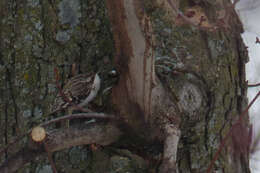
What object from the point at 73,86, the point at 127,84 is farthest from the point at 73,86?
the point at 127,84

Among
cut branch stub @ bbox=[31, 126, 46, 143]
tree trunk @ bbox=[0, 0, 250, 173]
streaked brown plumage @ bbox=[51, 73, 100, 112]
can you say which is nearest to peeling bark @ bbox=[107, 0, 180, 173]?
tree trunk @ bbox=[0, 0, 250, 173]

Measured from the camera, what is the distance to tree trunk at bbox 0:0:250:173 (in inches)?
60.4

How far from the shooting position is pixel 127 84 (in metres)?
1.47

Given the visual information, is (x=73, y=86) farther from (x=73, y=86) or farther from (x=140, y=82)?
(x=140, y=82)

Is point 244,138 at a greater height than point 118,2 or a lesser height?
lesser

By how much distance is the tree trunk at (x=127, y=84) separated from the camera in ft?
5.04

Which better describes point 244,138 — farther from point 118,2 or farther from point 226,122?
point 118,2

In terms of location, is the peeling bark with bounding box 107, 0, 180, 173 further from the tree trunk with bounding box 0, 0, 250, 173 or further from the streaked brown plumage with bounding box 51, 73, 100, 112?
the streaked brown plumage with bounding box 51, 73, 100, 112

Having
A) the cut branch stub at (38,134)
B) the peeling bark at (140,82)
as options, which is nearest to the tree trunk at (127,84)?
the peeling bark at (140,82)

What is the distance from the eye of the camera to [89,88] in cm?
172

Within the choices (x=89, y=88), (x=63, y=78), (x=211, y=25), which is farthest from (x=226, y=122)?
(x=63, y=78)

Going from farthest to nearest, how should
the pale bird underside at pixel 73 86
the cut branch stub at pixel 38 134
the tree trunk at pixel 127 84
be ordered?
the pale bird underside at pixel 73 86, the tree trunk at pixel 127 84, the cut branch stub at pixel 38 134

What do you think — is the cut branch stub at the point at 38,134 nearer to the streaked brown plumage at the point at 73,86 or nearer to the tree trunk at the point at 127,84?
the tree trunk at the point at 127,84

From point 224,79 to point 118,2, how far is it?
0.69m
